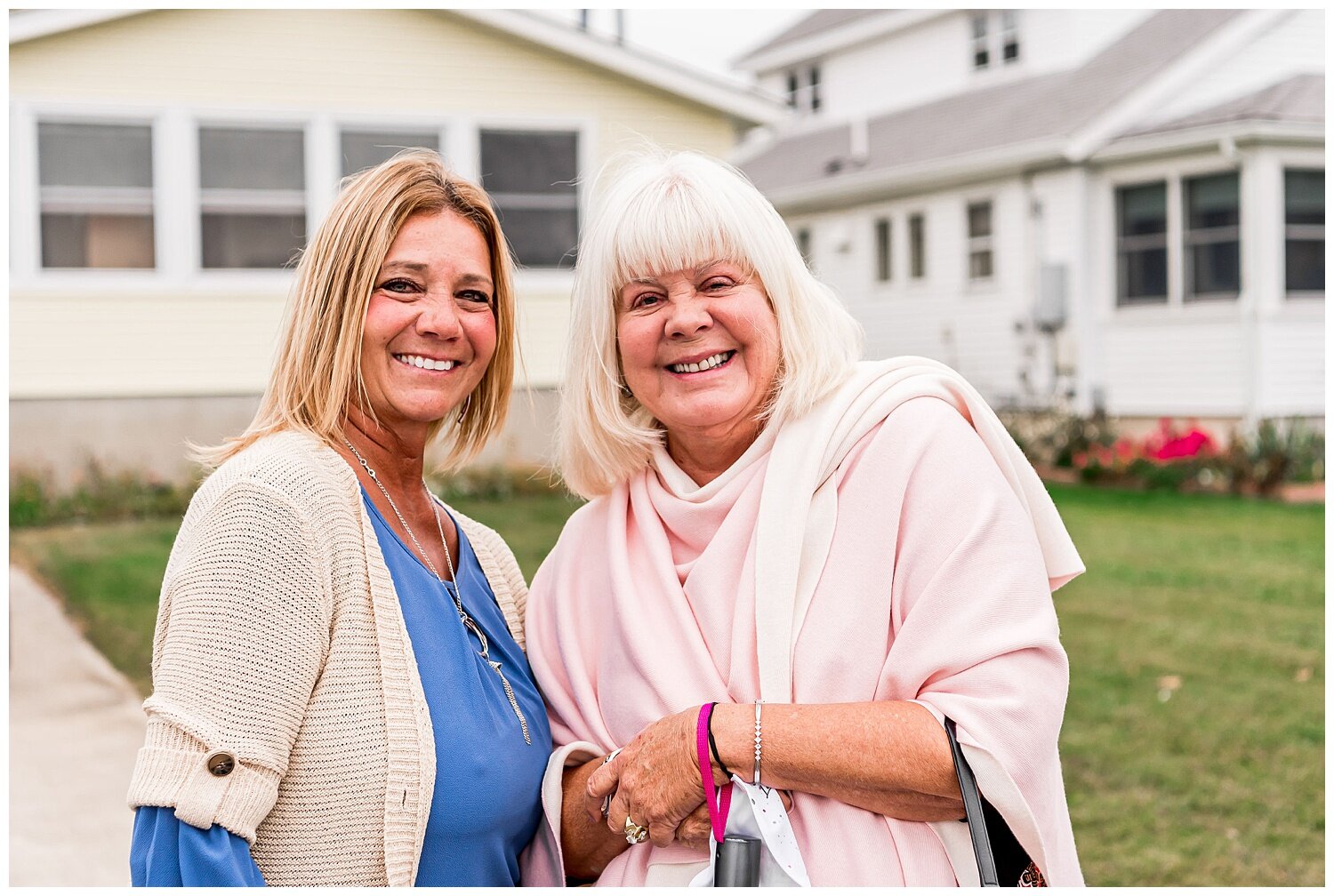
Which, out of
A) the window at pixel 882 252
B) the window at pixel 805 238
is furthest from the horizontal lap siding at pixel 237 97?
the window at pixel 805 238

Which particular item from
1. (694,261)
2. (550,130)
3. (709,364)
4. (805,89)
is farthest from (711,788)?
(805,89)

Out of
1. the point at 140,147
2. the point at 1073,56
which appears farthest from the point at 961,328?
the point at 140,147

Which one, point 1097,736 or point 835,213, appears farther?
point 835,213

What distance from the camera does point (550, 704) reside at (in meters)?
2.70

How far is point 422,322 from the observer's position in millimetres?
2611

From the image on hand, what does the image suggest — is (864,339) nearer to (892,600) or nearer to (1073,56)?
(892,600)

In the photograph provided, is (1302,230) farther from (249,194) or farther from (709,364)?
(709,364)

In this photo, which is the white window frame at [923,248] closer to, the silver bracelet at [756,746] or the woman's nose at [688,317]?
the woman's nose at [688,317]

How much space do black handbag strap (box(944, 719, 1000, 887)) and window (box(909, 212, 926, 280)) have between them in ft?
62.3

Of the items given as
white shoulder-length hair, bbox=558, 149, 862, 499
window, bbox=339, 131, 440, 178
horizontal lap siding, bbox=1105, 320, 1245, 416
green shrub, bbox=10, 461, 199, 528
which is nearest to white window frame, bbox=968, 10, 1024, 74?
horizontal lap siding, bbox=1105, 320, 1245, 416

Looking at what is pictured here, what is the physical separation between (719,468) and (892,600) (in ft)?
1.70

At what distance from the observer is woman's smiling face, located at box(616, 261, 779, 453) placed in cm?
253

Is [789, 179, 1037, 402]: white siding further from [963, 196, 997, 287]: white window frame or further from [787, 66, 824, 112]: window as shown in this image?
[787, 66, 824, 112]: window

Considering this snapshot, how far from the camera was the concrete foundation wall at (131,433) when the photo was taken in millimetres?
13906
